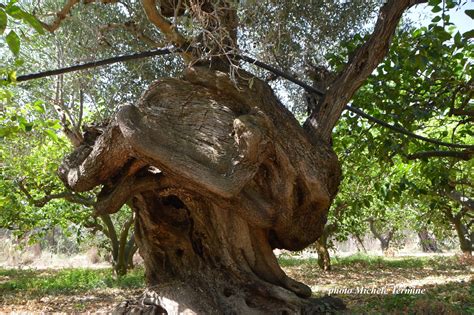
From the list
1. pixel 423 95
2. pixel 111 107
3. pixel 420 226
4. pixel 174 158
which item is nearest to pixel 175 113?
pixel 174 158

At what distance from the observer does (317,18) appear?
696 centimetres

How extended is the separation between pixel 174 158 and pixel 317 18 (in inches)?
160

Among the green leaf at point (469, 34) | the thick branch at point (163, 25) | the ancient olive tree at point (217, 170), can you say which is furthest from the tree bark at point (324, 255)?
the thick branch at point (163, 25)

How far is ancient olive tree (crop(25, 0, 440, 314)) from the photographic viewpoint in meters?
4.30

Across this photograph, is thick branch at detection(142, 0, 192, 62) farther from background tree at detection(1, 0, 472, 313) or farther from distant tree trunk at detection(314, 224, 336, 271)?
distant tree trunk at detection(314, 224, 336, 271)

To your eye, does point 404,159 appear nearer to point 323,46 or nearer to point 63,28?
point 323,46

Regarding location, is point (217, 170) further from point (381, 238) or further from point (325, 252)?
point (381, 238)

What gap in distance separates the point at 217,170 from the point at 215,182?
0.71ft

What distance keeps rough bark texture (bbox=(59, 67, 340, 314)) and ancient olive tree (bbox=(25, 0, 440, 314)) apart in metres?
0.01

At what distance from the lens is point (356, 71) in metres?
5.10

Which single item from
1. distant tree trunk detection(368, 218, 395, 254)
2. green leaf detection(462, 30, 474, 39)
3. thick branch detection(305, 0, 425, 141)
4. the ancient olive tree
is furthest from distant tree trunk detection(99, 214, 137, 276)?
distant tree trunk detection(368, 218, 395, 254)

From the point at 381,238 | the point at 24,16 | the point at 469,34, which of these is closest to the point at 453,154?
the point at 469,34

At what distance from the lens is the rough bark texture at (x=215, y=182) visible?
4262 millimetres

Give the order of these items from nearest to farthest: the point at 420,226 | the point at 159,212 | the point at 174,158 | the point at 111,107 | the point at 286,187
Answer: the point at 174,158, the point at 286,187, the point at 159,212, the point at 111,107, the point at 420,226
